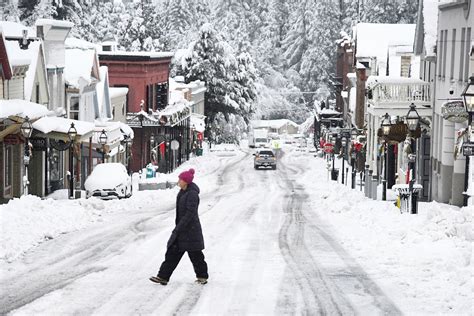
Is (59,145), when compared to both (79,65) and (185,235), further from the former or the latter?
(185,235)

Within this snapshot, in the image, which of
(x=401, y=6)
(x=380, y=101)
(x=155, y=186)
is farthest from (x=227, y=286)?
(x=401, y=6)

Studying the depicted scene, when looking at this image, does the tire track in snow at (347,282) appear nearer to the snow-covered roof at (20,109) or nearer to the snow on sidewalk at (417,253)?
the snow on sidewalk at (417,253)

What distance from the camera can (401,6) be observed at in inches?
4715

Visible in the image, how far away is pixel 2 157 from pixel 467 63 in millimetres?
16096

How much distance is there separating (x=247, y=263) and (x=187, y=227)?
267 cm

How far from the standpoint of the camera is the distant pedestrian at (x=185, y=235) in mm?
13336

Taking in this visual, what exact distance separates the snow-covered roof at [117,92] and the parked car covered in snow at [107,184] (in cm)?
1824

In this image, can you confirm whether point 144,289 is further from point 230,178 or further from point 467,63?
point 230,178

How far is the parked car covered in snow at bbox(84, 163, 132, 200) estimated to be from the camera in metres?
33.9

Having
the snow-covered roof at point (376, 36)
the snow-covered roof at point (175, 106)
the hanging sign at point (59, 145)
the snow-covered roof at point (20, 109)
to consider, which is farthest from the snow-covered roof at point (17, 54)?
the snow-covered roof at point (376, 36)

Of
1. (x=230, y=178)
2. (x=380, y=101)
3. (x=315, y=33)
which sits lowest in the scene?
(x=230, y=178)

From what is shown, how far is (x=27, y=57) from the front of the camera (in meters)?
34.8

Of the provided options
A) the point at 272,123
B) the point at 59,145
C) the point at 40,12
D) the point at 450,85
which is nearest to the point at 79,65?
the point at 59,145

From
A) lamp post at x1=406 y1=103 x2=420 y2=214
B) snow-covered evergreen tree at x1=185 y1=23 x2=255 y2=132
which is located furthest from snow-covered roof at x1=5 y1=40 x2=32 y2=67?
snow-covered evergreen tree at x1=185 y1=23 x2=255 y2=132
